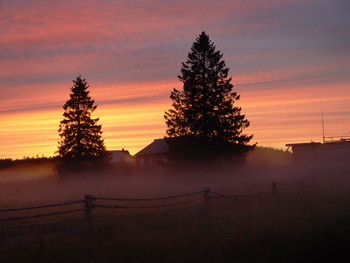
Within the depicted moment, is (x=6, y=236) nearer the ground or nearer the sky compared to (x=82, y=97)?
nearer the ground

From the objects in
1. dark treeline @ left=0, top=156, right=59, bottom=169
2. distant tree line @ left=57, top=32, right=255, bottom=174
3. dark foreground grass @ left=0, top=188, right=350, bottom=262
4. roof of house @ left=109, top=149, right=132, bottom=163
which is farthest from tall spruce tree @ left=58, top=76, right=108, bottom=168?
roof of house @ left=109, top=149, right=132, bottom=163

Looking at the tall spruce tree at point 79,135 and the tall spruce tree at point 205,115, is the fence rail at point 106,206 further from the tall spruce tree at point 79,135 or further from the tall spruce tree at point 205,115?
the tall spruce tree at point 79,135

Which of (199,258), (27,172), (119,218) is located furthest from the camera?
(27,172)

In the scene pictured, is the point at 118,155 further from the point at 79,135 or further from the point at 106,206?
the point at 106,206

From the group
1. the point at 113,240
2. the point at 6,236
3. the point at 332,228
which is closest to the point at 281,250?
the point at 332,228

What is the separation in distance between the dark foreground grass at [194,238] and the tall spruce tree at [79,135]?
97.3ft

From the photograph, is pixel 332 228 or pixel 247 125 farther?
pixel 247 125

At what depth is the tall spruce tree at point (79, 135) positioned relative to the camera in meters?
49.1

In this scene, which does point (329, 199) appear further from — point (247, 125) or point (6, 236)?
point (6, 236)

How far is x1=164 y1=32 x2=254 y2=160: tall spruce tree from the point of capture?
41.4 m

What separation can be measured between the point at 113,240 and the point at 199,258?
335cm

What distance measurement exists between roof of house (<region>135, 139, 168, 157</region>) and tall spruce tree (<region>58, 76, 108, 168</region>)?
2540 cm

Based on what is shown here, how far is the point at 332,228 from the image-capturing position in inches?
700

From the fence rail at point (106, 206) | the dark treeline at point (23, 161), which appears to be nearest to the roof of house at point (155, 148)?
the dark treeline at point (23, 161)
